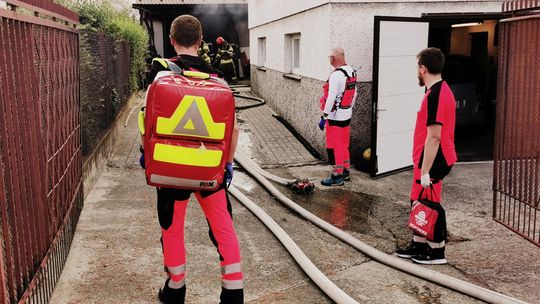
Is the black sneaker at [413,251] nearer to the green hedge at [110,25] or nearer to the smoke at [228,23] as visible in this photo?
the green hedge at [110,25]

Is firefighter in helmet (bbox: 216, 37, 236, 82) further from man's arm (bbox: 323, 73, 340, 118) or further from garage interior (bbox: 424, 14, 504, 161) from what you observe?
man's arm (bbox: 323, 73, 340, 118)

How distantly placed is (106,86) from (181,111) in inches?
255

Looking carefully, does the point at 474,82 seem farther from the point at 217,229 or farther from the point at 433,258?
the point at 217,229

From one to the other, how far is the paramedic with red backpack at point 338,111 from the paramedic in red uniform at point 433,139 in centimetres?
279

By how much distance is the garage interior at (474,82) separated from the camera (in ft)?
37.5

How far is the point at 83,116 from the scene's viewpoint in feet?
22.5

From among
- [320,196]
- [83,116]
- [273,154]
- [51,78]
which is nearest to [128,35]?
[273,154]

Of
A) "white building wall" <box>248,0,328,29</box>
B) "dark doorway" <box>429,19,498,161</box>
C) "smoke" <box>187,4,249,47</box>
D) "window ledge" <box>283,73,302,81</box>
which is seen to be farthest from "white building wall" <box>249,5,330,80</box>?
"smoke" <box>187,4,249,47</box>

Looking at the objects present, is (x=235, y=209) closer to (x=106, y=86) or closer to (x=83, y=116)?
(x=83, y=116)

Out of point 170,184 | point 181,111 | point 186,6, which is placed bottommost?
point 170,184

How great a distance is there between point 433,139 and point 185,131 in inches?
95.6

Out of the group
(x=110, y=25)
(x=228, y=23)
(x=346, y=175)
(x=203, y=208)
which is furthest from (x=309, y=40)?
(x=228, y=23)

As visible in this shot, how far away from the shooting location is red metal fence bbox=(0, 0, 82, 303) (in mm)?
2971

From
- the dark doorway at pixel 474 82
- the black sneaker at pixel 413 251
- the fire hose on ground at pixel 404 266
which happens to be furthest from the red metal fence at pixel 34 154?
the dark doorway at pixel 474 82
